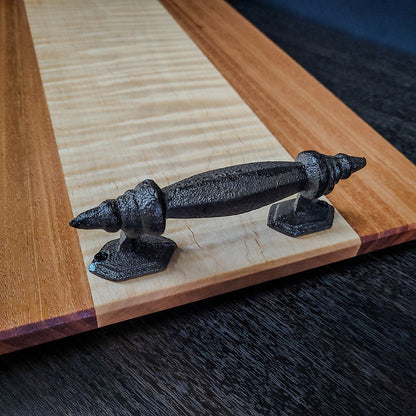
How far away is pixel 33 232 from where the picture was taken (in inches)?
25.2

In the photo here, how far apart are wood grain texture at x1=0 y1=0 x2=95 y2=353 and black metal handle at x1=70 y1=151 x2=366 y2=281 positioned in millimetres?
52

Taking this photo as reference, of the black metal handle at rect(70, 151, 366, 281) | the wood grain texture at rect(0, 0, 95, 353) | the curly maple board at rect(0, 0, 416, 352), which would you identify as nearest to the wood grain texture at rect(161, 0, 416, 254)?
the curly maple board at rect(0, 0, 416, 352)

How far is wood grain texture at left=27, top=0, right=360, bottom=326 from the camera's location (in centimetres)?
60

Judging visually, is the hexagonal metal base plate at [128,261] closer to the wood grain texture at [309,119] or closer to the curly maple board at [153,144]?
the curly maple board at [153,144]

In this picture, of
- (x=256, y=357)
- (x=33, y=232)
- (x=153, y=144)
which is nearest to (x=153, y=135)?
(x=153, y=144)

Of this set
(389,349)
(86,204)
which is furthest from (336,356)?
(86,204)

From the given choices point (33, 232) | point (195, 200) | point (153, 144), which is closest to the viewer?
point (195, 200)

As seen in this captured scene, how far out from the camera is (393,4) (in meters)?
1.38

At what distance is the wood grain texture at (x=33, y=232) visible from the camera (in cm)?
54

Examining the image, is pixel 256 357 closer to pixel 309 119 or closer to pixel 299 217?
pixel 299 217

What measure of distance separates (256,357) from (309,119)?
21.3 inches

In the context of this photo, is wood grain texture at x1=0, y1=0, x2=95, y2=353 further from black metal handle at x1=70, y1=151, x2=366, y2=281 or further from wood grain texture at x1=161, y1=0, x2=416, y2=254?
wood grain texture at x1=161, y1=0, x2=416, y2=254

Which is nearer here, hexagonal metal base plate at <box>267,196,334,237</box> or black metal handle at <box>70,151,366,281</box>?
black metal handle at <box>70,151,366,281</box>

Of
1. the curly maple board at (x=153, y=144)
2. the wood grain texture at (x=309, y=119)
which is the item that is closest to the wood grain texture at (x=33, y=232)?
the curly maple board at (x=153, y=144)
